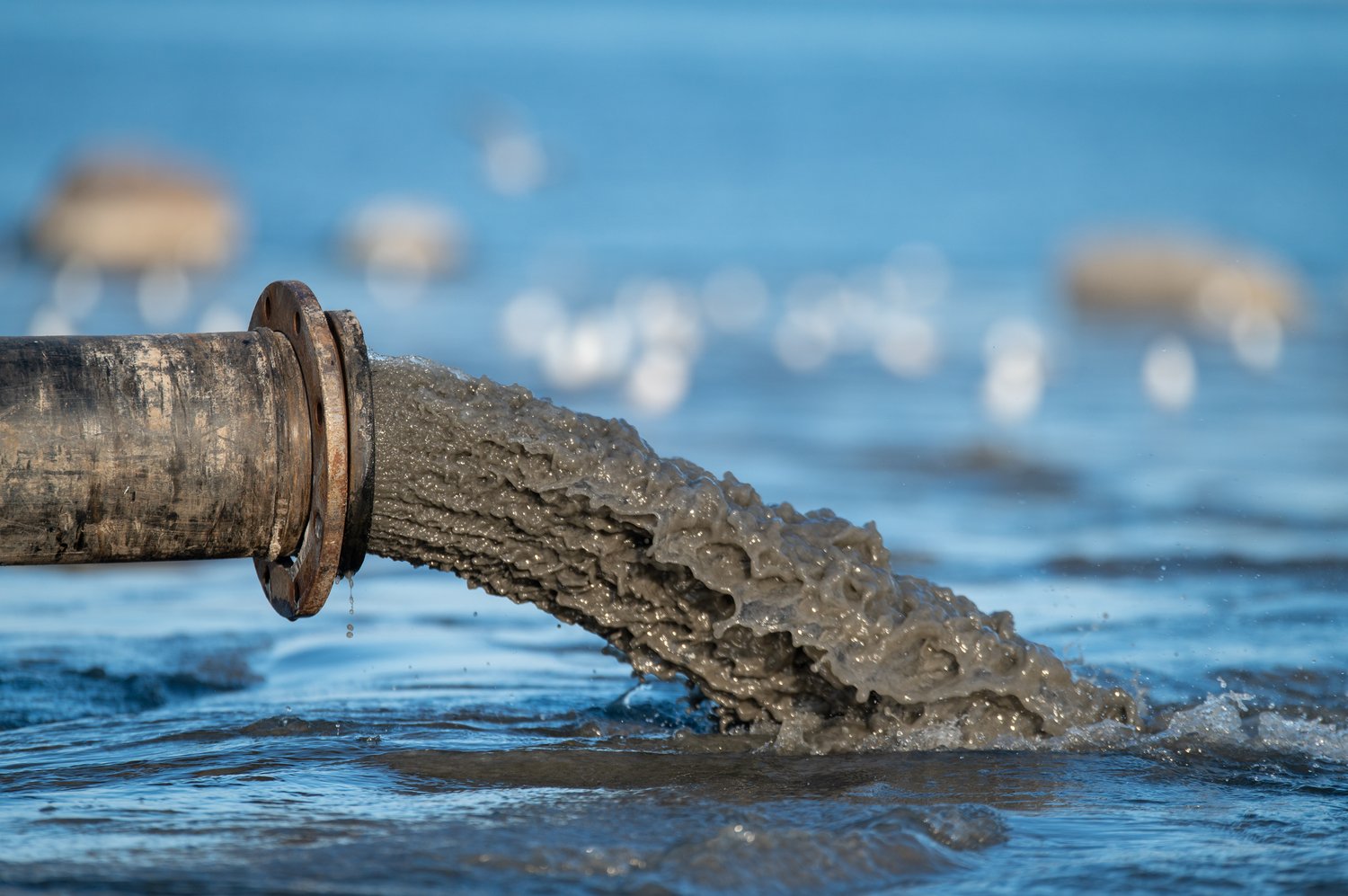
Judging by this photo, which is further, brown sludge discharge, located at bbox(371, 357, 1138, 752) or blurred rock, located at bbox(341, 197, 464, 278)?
blurred rock, located at bbox(341, 197, 464, 278)

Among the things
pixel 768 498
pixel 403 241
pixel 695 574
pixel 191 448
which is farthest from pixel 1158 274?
pixel 191 448

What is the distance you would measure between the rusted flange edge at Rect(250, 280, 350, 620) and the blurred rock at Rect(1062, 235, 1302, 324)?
53.0ft

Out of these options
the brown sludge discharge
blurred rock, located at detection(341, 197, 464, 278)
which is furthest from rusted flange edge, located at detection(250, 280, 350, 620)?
blurred rock, located at detection(341, 197, 464, 278)

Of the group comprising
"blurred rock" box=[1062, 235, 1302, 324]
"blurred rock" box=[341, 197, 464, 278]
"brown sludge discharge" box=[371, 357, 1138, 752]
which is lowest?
"brown sludge discharge" box=[371, 357, 1138, 752]

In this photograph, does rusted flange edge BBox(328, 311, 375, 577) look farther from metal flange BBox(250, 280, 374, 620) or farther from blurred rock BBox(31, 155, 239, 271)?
blurred rock BBox(31, 155, 239, 271)

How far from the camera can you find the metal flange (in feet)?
11.9

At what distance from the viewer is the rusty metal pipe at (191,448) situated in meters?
3.57

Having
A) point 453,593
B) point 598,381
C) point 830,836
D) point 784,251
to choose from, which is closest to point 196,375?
point 830,836

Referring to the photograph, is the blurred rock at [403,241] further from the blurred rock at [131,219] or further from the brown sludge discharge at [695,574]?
the brown sludge discharge at [695,574]

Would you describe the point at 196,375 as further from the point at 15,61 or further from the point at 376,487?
the point at 15,61

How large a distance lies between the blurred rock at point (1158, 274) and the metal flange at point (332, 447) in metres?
16.2

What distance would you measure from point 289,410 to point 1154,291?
57.8 ft

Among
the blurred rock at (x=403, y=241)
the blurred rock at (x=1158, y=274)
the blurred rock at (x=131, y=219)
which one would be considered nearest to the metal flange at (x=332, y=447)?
the blurred rock at (x=1158, y=274)

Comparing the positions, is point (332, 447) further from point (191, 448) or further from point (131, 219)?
point (131, 219)
